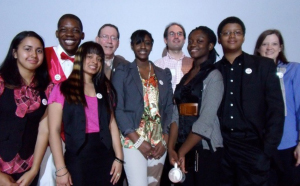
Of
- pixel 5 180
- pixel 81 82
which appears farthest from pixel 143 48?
pixel 5 180

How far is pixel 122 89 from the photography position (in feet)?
8.55

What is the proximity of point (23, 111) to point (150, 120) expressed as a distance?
1104 millimetres

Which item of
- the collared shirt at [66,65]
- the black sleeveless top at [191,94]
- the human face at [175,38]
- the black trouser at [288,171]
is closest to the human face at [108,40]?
the collared shirt at [66,65]

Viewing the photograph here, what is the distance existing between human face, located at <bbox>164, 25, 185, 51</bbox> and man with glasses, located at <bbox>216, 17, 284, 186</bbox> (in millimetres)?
1547

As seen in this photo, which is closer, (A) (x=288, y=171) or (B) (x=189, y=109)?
(B) (x=189, y=109)

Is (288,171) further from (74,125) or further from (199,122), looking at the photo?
(74,125)

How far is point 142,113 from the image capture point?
8.38 ft

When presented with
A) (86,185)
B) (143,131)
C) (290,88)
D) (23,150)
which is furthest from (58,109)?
(290,88)

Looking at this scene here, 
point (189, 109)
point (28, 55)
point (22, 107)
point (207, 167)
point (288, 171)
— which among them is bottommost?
point (288, 171)

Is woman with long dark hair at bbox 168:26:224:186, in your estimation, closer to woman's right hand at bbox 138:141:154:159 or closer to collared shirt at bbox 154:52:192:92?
woman's right hand at bbox 138:141:154:159

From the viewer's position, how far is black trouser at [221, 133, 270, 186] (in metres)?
2.19

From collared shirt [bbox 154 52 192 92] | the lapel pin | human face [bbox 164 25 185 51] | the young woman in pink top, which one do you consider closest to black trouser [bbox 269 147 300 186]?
the lapel pin

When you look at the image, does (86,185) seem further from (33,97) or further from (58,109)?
(33,97)

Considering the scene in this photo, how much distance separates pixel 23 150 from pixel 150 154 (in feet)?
3.51
